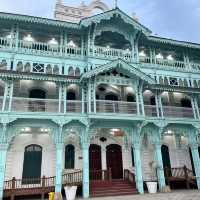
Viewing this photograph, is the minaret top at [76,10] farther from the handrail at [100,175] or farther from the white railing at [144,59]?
the handrail at [100,175]

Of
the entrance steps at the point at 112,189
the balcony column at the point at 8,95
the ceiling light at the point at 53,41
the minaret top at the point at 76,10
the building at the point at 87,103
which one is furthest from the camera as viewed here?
the minaret top at the point at 76,10

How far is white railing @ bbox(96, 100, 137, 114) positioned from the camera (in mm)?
18094

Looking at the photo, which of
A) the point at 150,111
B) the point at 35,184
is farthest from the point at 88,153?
the point at 150,111

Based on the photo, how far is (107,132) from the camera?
21.1m

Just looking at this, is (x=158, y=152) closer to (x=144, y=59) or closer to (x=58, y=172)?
(x=58, y=172)

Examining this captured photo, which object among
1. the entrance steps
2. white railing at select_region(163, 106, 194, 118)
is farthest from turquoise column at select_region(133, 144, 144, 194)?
white railing at select_region(163, 106, 194, 118)

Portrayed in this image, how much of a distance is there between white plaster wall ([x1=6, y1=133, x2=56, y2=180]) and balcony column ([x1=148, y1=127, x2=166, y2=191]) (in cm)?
860

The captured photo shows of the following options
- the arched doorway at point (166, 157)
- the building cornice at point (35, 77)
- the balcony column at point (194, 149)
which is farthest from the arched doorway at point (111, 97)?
the balcony column at point (194, 149)

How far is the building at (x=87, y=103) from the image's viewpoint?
55.4 ft

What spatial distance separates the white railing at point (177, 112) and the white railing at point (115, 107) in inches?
132

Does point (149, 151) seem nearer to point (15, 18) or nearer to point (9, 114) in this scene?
point (9, 114)

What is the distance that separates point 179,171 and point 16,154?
14.8 meters

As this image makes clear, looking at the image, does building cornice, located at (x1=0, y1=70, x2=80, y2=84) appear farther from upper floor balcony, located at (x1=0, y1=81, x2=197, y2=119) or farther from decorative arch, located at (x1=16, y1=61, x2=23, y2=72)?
decorative arch, located at (x1=16, y1=61, x2=23, y2=72)

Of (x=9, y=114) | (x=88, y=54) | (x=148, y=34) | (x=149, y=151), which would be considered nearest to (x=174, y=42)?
(x=148, y=34)
